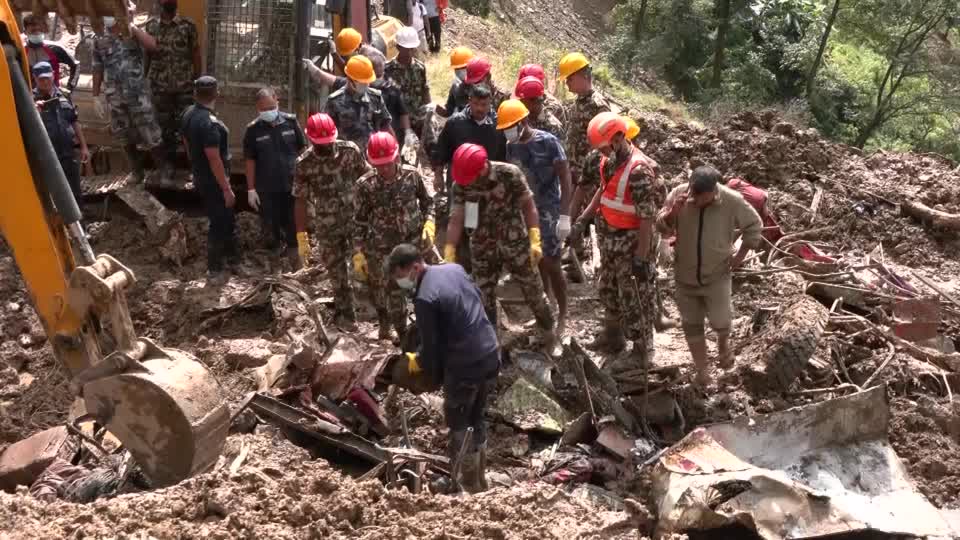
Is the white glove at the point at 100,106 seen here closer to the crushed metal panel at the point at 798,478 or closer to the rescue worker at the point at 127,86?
the rescue worker at the point at 127,86

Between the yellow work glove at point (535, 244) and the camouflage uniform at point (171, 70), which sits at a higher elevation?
the camouflage uniform at point (171, 70)

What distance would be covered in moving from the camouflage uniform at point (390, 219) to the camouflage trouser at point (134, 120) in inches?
126

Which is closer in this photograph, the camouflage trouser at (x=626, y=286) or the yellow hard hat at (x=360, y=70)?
the camouflage trouser at (x=626, y=286)

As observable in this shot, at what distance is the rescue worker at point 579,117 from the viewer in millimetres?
9125

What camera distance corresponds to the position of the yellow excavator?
5.49m

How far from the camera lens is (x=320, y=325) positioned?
797cm

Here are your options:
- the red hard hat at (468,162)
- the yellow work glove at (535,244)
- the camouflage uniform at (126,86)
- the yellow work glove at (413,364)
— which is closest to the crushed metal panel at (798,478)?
the yellow work glove at (413,364)

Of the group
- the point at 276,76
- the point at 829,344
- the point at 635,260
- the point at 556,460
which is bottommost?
the point at 556,460

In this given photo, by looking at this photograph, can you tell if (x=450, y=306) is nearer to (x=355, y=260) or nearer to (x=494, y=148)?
(x=355, y=260)

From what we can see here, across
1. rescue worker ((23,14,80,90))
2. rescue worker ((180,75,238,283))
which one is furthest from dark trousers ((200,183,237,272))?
rescue worker ((23,14,80,90))

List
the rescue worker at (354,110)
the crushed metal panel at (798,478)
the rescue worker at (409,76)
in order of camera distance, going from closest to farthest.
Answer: the crushed metal panel at (798,478) < the rescue worker at (354,110) < the rescue worker at (409,76)

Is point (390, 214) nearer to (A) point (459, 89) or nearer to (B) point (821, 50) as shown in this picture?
(A) point (459, 89)

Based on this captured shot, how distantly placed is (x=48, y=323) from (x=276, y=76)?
16.6ft

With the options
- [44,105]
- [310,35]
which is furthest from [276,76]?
[44,105]
